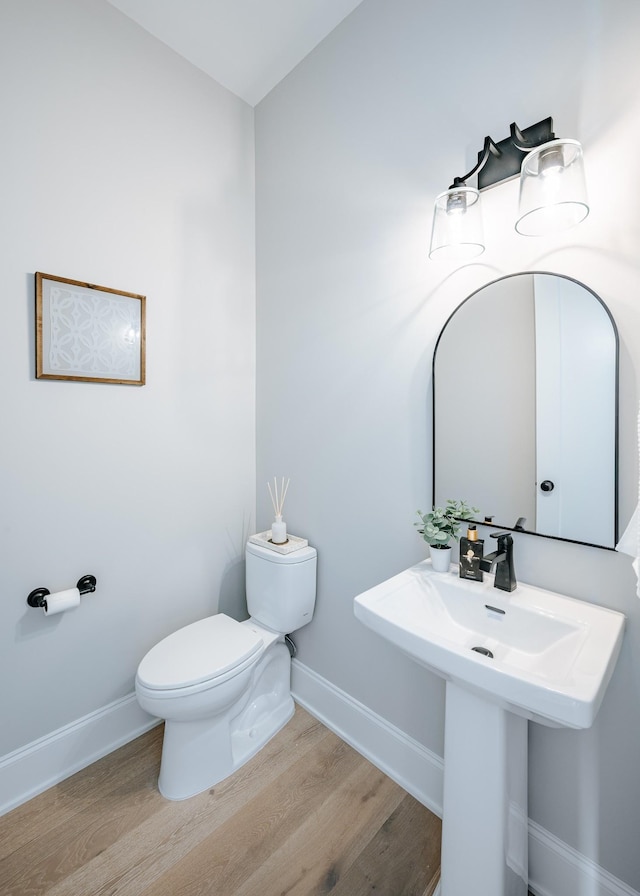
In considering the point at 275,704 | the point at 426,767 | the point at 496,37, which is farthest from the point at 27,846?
the point at 496,37

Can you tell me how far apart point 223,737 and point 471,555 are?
46.5 inches

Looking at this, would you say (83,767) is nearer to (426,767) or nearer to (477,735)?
(426,767)

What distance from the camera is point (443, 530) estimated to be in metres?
1.27

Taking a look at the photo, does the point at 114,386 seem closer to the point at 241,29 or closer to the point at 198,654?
the point at 198,654

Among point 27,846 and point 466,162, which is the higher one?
point 466,162

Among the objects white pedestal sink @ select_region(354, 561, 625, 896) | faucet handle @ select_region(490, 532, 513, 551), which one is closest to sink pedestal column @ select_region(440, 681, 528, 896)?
white pedestal sink @ select_region(354, 561, 625, 896)

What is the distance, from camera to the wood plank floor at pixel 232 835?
117cm

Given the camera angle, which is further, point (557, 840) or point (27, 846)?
point (27, 846)

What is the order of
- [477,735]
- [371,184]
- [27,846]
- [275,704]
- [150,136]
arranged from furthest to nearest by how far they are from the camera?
[275,704], [150,136], [371,184], [27,846], [477,735]

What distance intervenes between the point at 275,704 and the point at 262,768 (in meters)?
0.27

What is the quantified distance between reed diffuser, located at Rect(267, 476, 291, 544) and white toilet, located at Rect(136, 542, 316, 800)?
8 cm

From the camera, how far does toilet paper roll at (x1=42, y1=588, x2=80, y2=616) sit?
1.40 metres

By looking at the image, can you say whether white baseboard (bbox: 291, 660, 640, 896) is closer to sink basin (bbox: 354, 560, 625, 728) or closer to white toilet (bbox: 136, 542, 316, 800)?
white toilet (bbox: 136, 542, 316, 800)

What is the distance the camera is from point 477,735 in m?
0.96
